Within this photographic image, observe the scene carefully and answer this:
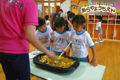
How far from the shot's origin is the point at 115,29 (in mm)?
5371

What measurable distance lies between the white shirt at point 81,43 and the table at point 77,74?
287 mm

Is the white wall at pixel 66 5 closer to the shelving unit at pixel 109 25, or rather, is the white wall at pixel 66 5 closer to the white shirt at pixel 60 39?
the shelving unit at pixel 109 25

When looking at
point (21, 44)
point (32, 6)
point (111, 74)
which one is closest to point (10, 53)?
point (21, 44)

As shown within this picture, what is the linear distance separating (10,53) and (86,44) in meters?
0.90

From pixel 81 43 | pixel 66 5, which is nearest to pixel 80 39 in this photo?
pixel 81 43

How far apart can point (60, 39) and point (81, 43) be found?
0.39 m

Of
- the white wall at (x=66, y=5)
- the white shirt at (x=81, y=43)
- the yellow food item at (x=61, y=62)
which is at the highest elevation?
the white wall at (x=66, y=5)

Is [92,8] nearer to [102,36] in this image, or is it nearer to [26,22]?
[102,36]

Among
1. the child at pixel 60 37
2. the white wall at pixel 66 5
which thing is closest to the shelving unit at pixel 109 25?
the white wall at pixel 66 5

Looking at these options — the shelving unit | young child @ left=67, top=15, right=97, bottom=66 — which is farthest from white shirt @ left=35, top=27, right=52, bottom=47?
the shelving unit

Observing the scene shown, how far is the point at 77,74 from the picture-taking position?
1035mm

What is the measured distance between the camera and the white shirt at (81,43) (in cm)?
137

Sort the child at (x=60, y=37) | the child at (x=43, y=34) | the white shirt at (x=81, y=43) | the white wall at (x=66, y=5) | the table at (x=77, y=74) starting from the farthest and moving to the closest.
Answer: the white wall at (x=66, y=5)
the child at (x=43, y=34)
the child at (x=60, y=37)
the white shirt at (x=81, y=43)
the table at (x=77, y=74)

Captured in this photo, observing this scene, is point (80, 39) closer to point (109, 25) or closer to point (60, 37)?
point (60, 37)
